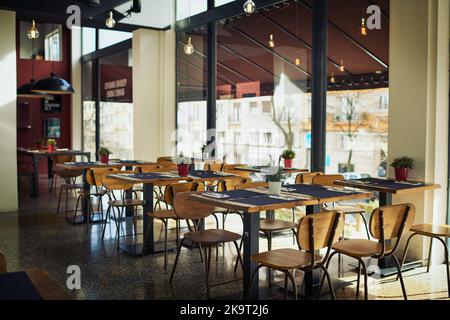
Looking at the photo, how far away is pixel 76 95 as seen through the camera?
13.4 m

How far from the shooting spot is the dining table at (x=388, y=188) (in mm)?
4406

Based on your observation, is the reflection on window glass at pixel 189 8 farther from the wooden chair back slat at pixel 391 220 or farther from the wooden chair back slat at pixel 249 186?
the wooden chair back slat at pixel 391 220

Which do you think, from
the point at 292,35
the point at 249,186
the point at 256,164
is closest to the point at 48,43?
the point at 256,164

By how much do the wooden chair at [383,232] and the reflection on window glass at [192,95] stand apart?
546cm

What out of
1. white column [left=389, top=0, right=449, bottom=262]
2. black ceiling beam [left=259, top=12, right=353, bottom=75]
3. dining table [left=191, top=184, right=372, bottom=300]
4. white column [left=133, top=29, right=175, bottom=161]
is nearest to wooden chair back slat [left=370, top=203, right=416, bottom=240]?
dining table [left=191, top=184, right=372, bottom=300]

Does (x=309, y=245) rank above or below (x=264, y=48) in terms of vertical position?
below

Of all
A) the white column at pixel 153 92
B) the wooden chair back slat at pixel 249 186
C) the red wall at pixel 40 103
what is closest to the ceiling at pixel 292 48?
the white column at pixel 153 92

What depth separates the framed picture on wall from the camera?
44.1ft

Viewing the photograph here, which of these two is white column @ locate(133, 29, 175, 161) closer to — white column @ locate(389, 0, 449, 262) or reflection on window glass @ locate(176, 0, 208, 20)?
reflection on window glass @ locate(176, 0, 208, 20)

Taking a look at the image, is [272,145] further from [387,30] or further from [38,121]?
[38,121]

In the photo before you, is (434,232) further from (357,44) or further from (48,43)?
(48,43)

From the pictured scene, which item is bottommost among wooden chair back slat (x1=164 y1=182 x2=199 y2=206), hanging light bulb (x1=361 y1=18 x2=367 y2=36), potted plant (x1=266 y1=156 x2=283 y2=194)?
wooden chair back slat (x1=164 y1=182 x2=199 y2=206)

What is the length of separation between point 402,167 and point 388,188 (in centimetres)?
60

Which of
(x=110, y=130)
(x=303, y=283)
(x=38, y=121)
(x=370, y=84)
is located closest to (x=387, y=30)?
(x=370, y=84)
